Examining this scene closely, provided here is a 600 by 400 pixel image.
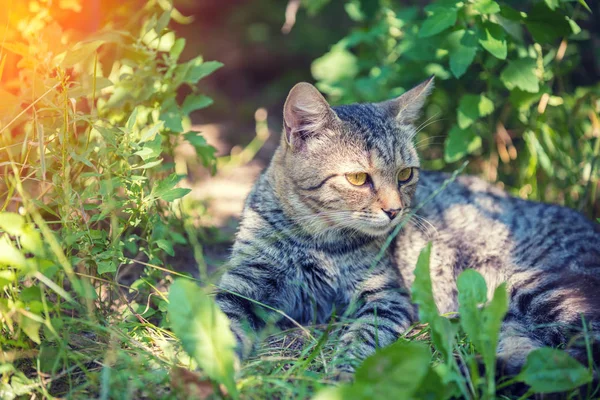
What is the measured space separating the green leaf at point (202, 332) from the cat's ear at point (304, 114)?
113cm

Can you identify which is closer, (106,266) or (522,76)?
(106,266)

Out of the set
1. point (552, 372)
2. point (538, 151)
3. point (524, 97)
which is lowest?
point (552, 372)

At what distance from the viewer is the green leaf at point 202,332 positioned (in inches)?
68.4

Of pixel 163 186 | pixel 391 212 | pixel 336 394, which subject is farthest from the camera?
pixel 391 212

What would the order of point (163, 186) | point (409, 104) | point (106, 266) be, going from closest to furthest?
point (106, 266) → point (163, 186) → point (409, 104)

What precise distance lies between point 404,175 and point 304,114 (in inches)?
24.0

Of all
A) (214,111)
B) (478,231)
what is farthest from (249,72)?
(478,231)

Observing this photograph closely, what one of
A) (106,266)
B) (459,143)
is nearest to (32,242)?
(106,266)

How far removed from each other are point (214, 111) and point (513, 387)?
4.82 meters

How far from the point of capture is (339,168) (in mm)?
2615

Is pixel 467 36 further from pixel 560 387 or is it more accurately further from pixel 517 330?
pixel 560 387

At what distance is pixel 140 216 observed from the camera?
2551 mm

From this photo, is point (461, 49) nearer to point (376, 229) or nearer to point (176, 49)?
point (376, 229)

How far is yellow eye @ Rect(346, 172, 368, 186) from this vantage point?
2.62 m
